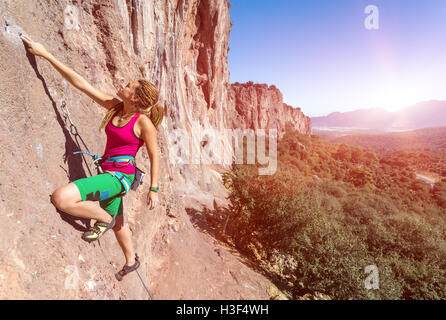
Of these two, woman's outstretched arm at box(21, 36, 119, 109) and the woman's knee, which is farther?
woman's outstretched arm at box(21, 36, 119, 109)

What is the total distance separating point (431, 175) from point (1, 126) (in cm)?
9413

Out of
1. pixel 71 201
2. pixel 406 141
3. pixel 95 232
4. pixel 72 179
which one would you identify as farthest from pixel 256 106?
pixel 406 141

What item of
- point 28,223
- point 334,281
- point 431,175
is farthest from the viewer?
point 431,175

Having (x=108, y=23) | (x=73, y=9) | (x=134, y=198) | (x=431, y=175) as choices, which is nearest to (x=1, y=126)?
(x=134, y=198)

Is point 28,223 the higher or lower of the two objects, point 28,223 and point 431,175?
the higher

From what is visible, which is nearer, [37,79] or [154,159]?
[154,159]

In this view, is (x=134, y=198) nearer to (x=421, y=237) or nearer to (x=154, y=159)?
(x=154, y=159)

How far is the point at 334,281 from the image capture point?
9.14 m

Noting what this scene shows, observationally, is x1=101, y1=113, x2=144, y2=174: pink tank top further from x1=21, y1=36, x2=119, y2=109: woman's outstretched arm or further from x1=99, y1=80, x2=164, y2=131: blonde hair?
x1=21, y1=36, x2=119, y2=109: woman's outstretched arm

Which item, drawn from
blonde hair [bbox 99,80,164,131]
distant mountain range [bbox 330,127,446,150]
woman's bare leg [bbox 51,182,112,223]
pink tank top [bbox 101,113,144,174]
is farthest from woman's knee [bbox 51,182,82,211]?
distant mountain range [bbox 330,127,446,150]

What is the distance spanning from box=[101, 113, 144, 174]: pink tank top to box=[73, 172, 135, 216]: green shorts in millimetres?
119

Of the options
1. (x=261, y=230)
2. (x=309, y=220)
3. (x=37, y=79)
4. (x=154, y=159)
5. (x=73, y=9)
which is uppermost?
(x=73, y=9)

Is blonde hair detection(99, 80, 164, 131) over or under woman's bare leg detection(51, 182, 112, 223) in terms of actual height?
over

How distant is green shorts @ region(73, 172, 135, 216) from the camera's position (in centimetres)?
235
